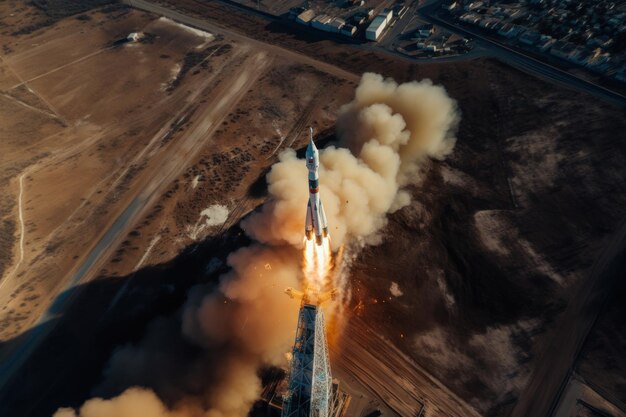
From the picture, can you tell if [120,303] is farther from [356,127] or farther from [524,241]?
[524,241]

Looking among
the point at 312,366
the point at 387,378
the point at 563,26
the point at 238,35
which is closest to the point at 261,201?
the point at 387,378

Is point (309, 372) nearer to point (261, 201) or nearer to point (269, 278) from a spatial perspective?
point (269, 278)

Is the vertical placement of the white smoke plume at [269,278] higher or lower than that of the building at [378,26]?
lower

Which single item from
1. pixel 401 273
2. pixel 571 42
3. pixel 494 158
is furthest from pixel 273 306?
pixel 571 42

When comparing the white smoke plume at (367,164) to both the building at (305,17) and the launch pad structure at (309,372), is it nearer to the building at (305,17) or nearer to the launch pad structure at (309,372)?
the launch pad structure at (309,372)

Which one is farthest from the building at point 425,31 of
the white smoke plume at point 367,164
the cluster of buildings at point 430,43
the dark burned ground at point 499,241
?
the white smoke plume at point 367,164

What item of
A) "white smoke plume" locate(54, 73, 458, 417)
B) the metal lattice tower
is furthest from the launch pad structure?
"white smoke plume" locate(54, 73, 458, 417)

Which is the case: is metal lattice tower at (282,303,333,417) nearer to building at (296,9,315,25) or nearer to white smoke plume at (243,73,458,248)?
white smoke plume at (243,73,458,248)
